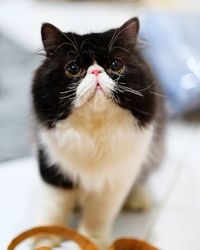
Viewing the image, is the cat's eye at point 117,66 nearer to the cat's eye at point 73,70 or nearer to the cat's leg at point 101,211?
the cat's eye at point 73,70

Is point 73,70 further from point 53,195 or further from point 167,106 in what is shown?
point 167,106

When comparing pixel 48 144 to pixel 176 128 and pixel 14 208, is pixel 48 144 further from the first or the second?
pixel 176 128

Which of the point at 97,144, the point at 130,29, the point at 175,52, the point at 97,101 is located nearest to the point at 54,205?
the point at 97,144

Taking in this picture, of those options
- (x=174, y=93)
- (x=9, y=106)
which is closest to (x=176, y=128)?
(x=174, y=93)

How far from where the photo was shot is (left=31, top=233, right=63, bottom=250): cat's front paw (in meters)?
0.95

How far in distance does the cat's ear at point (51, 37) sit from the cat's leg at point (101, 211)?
342 millimetres

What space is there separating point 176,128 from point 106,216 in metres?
0.62

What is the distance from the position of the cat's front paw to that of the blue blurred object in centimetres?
69

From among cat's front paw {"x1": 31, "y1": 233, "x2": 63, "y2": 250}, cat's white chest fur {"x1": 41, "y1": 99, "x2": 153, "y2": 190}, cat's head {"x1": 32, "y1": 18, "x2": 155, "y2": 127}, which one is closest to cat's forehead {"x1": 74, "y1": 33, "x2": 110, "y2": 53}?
cat's head {"x1": 32, "y1": 18, "x2": 155, "y2": 127}

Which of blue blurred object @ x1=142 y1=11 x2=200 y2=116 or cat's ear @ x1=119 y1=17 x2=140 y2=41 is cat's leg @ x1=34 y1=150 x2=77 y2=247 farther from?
blue blurred object @ x1=142 y1=11 x2=200 y2=116

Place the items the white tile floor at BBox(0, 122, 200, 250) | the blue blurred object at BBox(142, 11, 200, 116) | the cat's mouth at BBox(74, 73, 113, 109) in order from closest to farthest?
the cat's mouth at BBox(74, 73, 113, 109)
the white tile floor at BBox(0, 122, 200, 250)
the blue blurred object at BBox(142, 11, 200, 116)

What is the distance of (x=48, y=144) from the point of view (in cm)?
97

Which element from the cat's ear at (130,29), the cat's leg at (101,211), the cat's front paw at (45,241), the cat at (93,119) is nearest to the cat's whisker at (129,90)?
the cat at (93,119)

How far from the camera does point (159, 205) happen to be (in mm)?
1208
